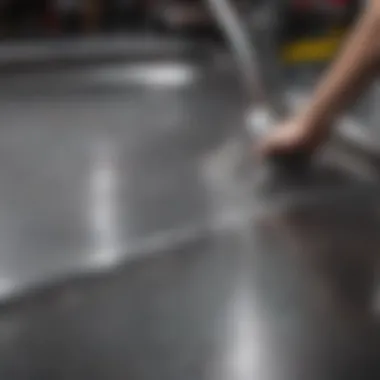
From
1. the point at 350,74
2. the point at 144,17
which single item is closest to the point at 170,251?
the point at 350,74

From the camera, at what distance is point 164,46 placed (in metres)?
0.76

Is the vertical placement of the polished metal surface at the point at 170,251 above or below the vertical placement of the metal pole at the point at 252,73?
below

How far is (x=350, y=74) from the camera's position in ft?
1.49

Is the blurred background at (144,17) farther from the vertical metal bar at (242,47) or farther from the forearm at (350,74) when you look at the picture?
the forearm at (350,74)

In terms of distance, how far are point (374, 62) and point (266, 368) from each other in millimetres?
162

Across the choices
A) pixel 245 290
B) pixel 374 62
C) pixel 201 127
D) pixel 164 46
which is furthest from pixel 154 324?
pixel 164 46

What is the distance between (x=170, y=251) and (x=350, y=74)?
0.13 meters

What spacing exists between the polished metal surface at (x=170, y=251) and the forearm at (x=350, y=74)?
0.05 metres

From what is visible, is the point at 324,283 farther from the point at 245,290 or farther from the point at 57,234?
the point at 57,234

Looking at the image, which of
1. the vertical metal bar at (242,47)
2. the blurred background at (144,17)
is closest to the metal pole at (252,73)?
the vertical metal bar at (242,47)

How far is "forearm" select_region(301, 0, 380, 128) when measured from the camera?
1.37 feet

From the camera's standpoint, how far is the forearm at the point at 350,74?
1.37 ft

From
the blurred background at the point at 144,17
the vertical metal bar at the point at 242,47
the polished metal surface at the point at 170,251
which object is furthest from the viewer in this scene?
the blurred background at the point at 144,17

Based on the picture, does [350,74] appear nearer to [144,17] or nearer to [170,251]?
[170,251]
